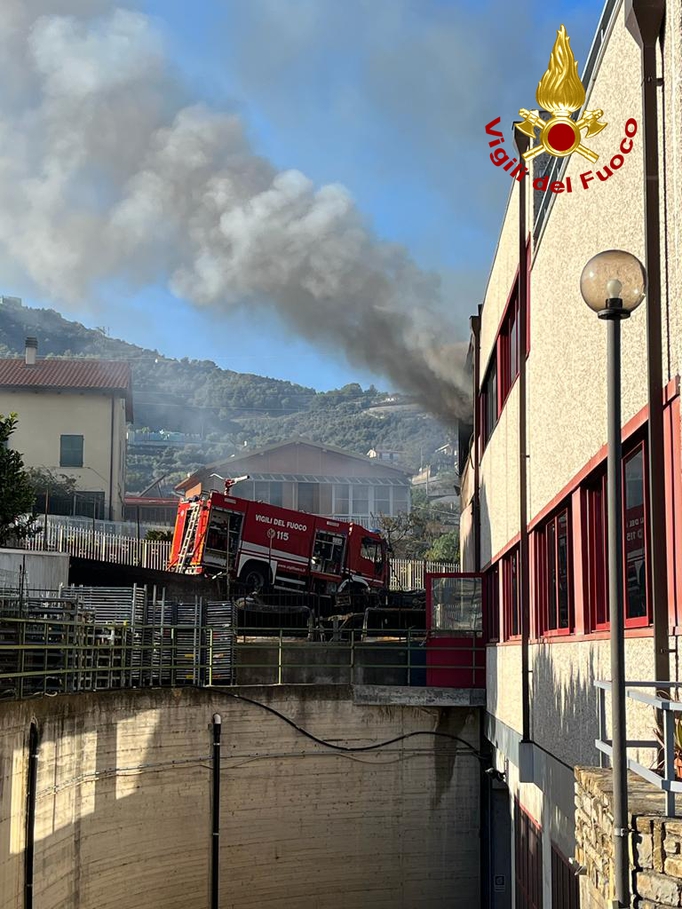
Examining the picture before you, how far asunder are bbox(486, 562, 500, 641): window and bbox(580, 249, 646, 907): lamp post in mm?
14564

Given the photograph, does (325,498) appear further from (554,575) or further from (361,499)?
(554,575)

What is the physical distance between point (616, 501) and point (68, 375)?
179ft

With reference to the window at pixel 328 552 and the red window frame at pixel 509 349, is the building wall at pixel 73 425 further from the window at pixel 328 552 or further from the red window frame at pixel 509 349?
the red window frame at pixel 509 349

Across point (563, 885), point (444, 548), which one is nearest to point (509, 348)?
point (563, 885)

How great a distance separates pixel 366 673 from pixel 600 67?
16.3m

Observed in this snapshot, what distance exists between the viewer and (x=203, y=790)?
72.9 feet

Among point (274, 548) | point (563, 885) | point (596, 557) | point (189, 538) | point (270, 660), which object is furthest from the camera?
point (189, 538)

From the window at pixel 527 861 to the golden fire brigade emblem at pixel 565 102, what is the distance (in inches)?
318

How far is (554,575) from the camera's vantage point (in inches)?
521

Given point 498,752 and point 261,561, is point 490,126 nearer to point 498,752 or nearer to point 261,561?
point 498,752

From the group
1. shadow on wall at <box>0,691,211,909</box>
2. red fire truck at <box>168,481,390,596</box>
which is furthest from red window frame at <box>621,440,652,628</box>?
red fire truck at <box>168,481,390,596</box>

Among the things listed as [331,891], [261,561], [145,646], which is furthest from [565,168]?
[261,561]

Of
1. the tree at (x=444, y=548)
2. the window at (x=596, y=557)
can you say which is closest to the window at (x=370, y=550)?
the window at (x=596, y=557)

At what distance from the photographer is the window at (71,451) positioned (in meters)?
56.5
